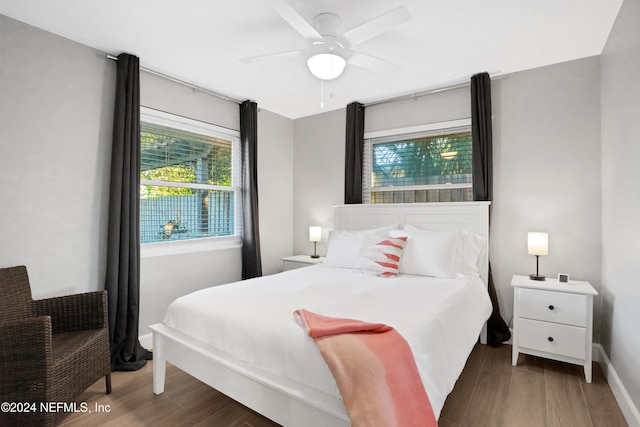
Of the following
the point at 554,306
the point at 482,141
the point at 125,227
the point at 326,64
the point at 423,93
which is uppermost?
the point at 423,93

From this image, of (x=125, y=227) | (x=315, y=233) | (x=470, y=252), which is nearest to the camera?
(x=125, y=227)

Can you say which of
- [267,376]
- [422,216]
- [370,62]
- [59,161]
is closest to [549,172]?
[422,216]

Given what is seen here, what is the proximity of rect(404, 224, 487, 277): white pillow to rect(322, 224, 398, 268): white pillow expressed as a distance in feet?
2.49

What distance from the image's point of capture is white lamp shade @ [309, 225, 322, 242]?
4160 mm

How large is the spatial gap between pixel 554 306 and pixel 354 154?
251cm

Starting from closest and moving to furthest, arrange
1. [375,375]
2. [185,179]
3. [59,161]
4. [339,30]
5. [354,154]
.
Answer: [375,375] → [339,30] → [59,161] → [185,179] → [354,154]

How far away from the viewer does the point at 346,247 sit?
3.24m

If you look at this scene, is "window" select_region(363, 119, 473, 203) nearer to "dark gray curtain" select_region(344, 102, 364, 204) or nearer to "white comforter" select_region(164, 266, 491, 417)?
"dark gray curtain" select_region(344, 102, 364, 204)

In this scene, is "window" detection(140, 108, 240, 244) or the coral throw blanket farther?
"window" detection(140, 108, 240, 244)

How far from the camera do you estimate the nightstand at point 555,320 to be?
2398mm

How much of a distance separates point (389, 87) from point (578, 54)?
1638mm

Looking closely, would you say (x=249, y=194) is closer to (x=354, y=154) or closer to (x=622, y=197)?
(x=354, y=154)

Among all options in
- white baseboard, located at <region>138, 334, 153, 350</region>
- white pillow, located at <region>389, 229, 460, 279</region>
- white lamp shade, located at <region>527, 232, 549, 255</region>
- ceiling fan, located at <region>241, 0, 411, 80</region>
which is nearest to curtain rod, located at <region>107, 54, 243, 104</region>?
ceiling fan, located at <region>241, 0, 411, 80</region>

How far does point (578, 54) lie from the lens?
9.09 ft
